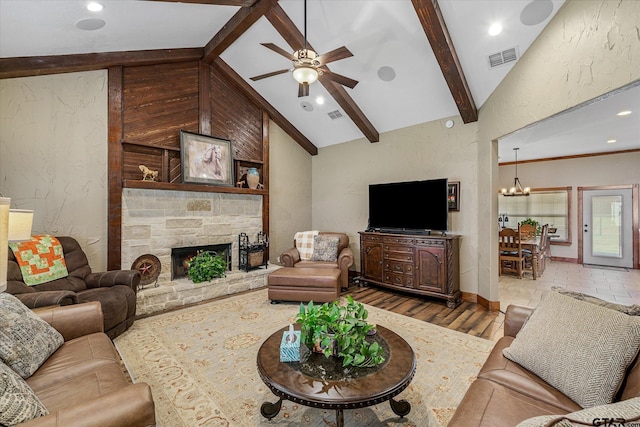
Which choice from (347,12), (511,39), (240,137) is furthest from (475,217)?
(240,137)

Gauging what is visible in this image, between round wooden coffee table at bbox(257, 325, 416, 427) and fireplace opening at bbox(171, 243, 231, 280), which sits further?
A: fireplace opening at bbox(171, 243, 231, 280)

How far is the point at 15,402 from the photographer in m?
1.05

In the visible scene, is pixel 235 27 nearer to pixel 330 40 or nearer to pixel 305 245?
pixel 330 40

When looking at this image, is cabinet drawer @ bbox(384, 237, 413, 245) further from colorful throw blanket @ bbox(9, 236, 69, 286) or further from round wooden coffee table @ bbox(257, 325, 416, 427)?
colorful throw blanket @ bbox(9, 236, 69, 286)

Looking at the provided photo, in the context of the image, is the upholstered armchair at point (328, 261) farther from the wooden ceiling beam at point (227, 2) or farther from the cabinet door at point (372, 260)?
the wooden ceiling beam at point (227, 2)

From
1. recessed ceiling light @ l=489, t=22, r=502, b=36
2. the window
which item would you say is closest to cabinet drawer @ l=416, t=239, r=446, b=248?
recessed ceiling light @ l=489, t=22, r=502, b=36

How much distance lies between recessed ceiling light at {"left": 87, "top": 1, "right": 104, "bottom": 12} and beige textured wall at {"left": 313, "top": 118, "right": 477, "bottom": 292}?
4140 mm

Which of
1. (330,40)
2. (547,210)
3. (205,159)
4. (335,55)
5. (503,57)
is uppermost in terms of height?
(330,40)

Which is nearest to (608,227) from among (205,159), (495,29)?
(495,29)

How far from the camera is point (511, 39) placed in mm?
3041

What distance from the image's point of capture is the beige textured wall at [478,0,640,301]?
200 centimetres

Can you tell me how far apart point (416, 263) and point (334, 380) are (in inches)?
121

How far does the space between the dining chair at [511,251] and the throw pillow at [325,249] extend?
3.43 m

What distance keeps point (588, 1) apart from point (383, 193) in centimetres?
318
